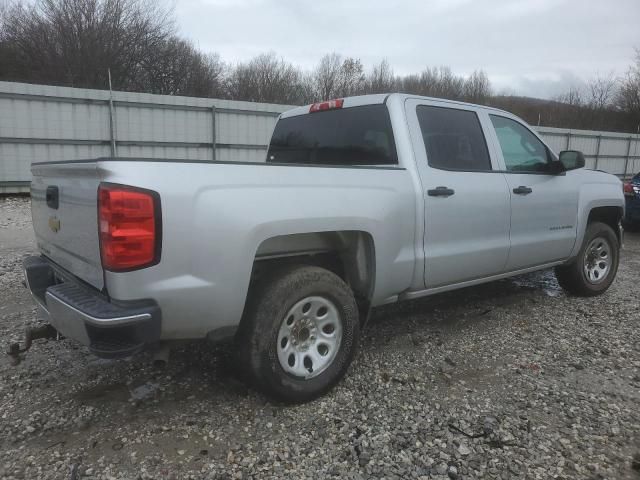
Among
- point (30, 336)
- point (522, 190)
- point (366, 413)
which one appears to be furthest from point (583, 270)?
point (30, 336)

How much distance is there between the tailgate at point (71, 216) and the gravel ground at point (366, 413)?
84 cm

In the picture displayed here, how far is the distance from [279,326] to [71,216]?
4.09 ft

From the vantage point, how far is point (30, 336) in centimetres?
273

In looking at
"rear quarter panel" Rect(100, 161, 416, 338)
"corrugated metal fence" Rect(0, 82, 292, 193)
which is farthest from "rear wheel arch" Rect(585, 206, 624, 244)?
"corrugated metal fence" Rect(0, 82, 292, 193)

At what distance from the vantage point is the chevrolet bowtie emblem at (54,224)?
2746mm

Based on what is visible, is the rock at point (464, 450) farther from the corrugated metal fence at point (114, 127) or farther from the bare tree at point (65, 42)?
the bare tree at point (65, 42)

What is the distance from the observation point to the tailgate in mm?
2330

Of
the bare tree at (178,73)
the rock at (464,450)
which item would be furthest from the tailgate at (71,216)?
Result: the bare tree at (178,73)

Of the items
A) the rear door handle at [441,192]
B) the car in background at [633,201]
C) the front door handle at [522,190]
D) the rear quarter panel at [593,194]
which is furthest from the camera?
the car in background at [633,201]

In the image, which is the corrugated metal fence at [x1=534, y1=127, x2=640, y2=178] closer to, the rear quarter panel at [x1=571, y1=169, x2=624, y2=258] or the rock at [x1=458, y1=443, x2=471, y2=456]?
the rear quarter panel at [x1=571, y1=169, x2=624, y2=258]

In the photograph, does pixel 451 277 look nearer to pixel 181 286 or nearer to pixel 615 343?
pixel 615 343

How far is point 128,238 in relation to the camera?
2.18 metres

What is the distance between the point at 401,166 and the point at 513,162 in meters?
1.42

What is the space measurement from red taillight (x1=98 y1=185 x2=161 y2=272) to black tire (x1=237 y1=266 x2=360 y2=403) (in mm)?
680
